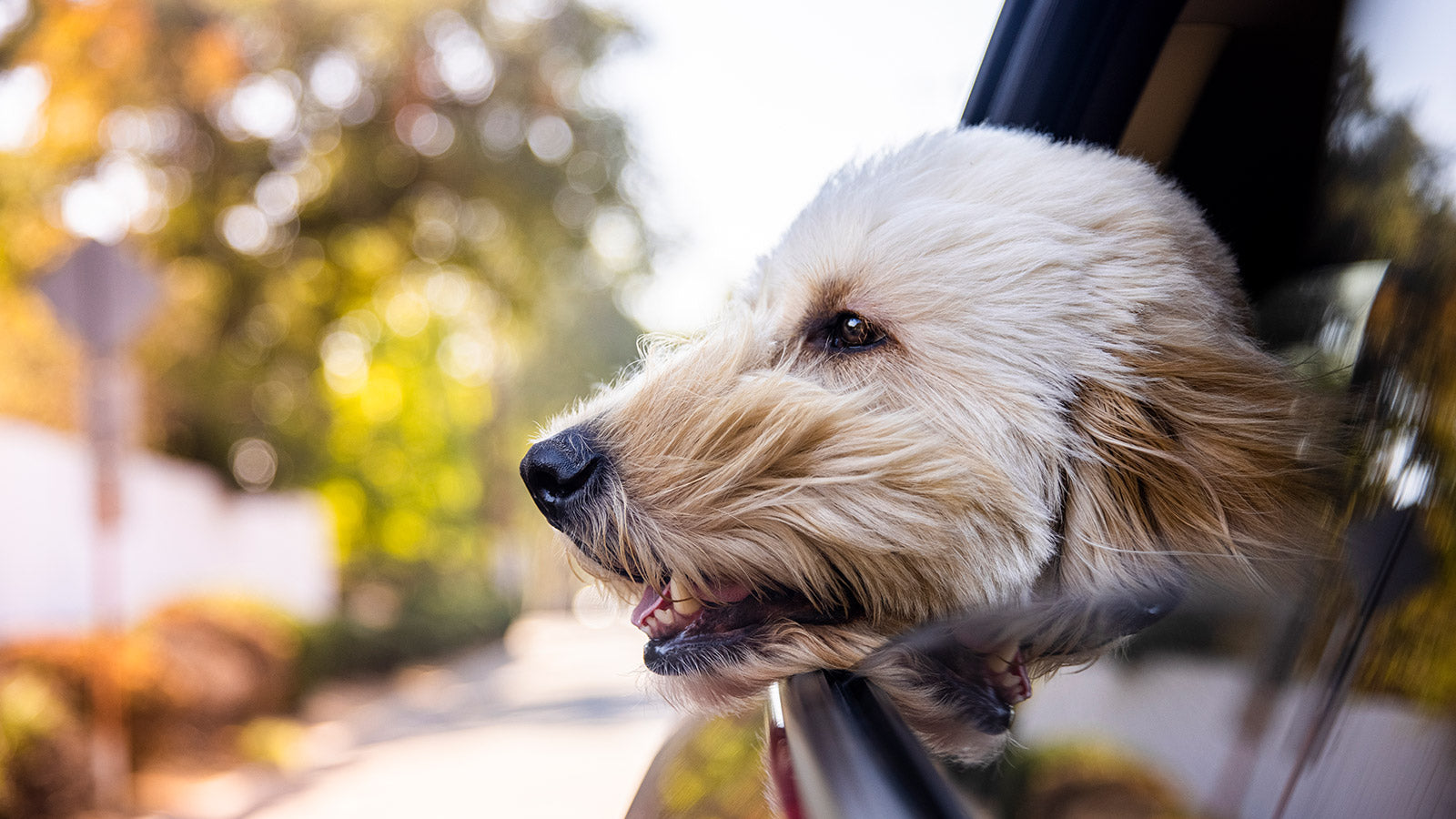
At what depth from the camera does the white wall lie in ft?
41.8

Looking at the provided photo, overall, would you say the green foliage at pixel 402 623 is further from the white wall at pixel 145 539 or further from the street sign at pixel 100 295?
the street sign at pixel 100 295

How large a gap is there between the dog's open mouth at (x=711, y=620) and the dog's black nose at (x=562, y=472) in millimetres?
214

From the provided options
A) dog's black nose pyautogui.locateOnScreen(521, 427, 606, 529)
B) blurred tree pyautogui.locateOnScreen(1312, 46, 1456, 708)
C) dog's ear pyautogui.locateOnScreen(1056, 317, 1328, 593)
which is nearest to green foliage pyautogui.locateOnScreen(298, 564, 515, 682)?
dog's black nose pyautogui.locateOnScreen(521, 427, 606, 529)

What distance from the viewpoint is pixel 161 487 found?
1756 cm

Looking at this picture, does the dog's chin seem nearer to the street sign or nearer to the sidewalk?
the sidewalk

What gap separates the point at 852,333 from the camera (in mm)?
1804

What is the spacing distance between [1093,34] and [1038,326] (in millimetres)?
783

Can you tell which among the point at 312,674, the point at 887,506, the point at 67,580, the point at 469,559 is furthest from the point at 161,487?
the point at 887,506

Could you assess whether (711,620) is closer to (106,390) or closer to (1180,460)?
(1180,460)

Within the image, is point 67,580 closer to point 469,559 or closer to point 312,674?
point 312,674

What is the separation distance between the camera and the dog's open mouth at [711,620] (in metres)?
1.55

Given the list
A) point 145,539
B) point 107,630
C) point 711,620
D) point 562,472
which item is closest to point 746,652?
point 711,620

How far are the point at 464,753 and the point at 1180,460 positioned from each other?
10096mm

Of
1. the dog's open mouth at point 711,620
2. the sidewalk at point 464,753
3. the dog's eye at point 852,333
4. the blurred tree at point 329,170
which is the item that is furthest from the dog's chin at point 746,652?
the blurred tree at point 329,170
